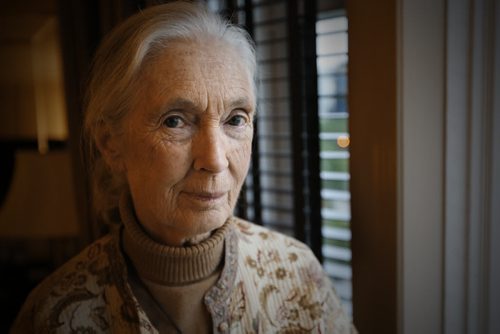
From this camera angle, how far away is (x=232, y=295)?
2.86 ft

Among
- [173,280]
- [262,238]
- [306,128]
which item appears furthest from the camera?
[306,128]

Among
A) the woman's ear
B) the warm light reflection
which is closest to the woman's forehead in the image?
the woman's ear

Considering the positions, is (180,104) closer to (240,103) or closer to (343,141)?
(240,103)

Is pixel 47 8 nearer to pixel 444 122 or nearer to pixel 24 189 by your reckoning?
pixel 24 189

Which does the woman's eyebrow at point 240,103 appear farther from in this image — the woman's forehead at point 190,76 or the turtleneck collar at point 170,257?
the turtleneck collar at point 170,257

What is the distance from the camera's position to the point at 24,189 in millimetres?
1678

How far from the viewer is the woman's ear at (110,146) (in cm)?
84

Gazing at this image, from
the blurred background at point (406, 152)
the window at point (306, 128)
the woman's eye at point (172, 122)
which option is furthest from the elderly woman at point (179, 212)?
the window at point (306, 128)

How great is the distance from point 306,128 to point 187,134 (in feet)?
1.68

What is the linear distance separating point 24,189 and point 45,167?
0.40 ft

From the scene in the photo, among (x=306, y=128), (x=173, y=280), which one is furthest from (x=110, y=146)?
(x=306, y=128)

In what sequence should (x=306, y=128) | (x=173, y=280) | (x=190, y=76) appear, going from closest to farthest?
(x=190, y=76)
(x=173, y=280)
(x=306, y=128)

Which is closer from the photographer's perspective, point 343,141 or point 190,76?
point 190,76

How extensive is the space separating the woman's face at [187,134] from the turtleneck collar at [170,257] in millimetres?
57
